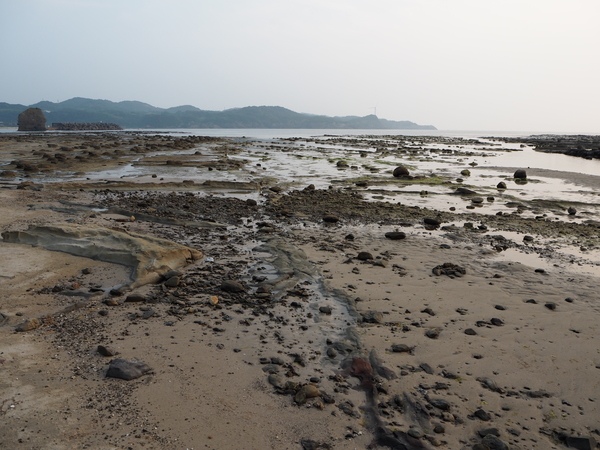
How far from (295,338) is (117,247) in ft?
16.6

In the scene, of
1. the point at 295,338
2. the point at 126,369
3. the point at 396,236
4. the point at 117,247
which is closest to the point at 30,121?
the point at 117,247

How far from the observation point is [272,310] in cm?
680

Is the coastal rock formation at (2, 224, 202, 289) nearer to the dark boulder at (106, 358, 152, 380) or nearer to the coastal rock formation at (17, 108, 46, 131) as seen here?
the dark boulder at (106, 358, 152, 380)

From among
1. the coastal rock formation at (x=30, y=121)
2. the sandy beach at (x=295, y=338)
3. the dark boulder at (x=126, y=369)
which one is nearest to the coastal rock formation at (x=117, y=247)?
the sandy beach at (x=295, y=338)

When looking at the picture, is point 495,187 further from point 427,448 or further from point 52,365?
point 52,365

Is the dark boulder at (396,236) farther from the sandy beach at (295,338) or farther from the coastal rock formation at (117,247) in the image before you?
the coastal rock formation at (117,247)

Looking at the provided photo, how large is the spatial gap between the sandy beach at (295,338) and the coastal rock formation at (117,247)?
49 mm

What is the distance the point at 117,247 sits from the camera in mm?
8875

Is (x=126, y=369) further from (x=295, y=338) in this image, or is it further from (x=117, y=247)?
(x=117, y=247)

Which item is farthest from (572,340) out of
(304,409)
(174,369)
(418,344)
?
(174,369)

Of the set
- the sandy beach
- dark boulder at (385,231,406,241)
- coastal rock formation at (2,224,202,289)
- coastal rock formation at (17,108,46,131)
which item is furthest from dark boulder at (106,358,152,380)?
coastal rock formation at (17,108,46,131)

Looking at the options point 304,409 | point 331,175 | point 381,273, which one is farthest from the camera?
point 331,175

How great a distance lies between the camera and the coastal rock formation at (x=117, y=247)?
26.5 ft

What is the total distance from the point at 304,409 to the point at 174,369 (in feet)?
5.64
